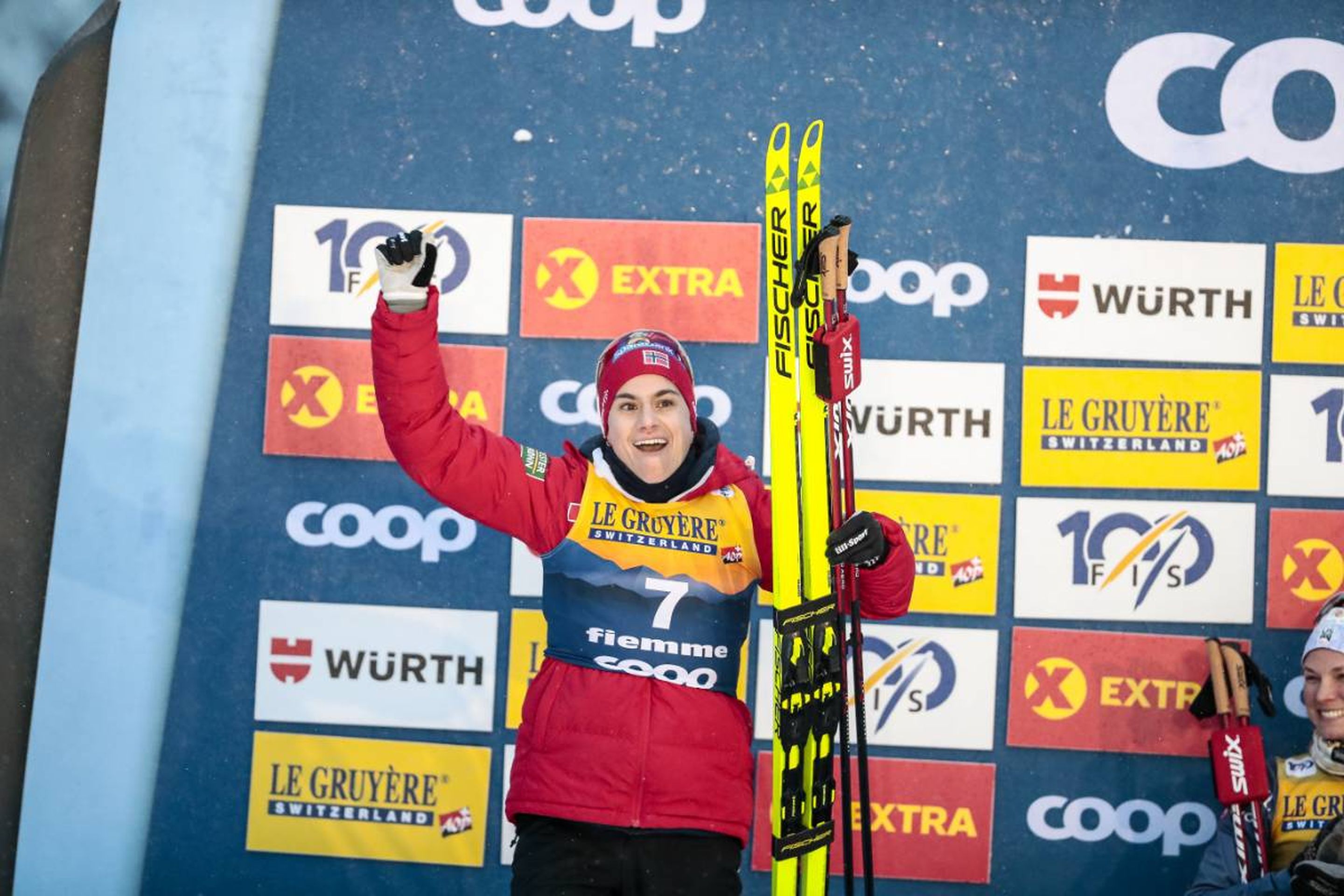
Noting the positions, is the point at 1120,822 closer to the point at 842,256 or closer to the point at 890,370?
the point at 890,370

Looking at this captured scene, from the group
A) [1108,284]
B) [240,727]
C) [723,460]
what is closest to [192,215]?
[240,727]

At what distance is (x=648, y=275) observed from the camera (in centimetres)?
348

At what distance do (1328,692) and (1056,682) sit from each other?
649 mm

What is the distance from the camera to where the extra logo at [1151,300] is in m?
3.46

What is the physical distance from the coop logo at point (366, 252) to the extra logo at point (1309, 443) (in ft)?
6.89

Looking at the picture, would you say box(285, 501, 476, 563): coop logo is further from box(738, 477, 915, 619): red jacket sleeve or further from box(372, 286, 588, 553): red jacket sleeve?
box(738, 477, 915, 619): red jacket sleeve

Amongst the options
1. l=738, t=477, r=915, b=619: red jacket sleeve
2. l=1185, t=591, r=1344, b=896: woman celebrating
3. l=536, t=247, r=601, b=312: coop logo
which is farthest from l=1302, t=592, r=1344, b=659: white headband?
l=536, t=247, r=601, b=312: coop logo

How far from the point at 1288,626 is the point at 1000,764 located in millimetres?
816

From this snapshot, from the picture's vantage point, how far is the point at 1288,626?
3494 mm


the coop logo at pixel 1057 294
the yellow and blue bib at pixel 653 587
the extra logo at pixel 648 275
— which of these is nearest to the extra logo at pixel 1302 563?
the coop logo at pixel 1057 294

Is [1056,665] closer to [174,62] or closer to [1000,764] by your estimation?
[1000,764]

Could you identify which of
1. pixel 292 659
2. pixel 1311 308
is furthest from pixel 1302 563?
pixel 292 659

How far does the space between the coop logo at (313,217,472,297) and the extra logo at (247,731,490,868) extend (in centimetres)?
118

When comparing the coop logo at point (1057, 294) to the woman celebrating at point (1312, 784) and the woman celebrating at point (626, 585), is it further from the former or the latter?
the woman celebrating at point (626, 585)
